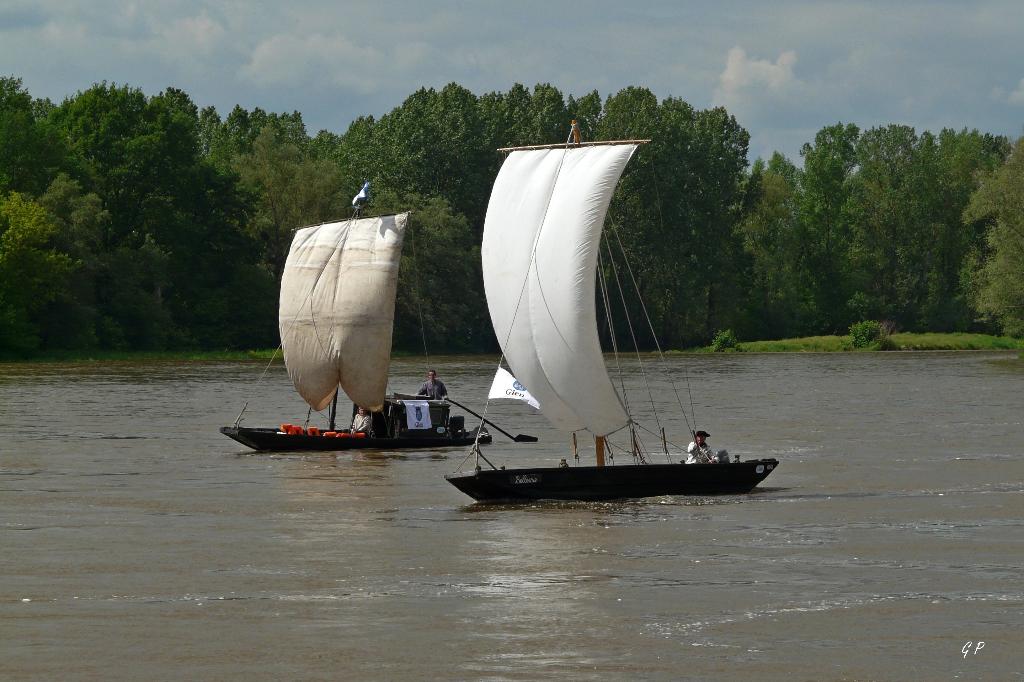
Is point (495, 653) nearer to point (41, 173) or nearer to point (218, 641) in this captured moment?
point (218, 641)

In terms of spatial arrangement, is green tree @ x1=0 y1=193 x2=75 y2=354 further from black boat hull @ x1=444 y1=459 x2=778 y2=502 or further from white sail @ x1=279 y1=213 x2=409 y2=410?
black boat hull @ x1=444 y1=459 x2=778 y2=502

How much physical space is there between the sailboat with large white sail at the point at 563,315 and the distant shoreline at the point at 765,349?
81.8m

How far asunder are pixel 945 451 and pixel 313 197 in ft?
303

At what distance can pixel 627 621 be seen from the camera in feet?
69.0

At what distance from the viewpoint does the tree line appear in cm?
11931

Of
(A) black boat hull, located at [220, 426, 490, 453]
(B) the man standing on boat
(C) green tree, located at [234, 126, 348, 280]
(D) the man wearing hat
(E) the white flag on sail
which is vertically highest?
(C) green tree, located at [234, 126, 348, 280]

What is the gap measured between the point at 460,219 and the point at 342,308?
85.0 meters

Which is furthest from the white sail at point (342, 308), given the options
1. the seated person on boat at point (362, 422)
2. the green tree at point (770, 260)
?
the green tree at point (770, 260)

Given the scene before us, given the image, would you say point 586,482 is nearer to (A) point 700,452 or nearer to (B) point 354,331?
(A) point 700,452

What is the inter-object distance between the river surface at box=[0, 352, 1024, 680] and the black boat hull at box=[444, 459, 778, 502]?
47cm

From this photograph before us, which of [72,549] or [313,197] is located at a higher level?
[313,197]

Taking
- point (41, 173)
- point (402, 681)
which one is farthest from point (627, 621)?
point (41, 173)

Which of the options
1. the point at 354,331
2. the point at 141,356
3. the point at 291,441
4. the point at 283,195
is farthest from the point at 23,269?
the point at 291,441

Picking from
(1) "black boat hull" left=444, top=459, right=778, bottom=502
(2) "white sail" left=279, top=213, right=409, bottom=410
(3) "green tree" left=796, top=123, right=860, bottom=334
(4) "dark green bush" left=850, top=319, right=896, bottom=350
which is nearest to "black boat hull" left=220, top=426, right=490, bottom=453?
(2) "white sail" left=279, top=213, right=409, bottom=410
